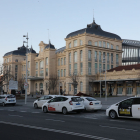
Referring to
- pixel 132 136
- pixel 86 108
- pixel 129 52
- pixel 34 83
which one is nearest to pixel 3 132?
pixel 132 136

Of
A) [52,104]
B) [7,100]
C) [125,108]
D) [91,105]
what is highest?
[125,108]

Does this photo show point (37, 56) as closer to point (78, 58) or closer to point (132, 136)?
point (78, 58)

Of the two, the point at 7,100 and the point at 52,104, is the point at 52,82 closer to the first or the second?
the point at 7,100

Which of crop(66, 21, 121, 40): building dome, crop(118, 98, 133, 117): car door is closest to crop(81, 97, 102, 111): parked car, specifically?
crop(118, 98, 133, 117): car door

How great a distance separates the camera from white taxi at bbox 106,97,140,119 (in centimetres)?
1432

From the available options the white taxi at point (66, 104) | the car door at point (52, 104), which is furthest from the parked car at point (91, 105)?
the car door at point (52, 104)

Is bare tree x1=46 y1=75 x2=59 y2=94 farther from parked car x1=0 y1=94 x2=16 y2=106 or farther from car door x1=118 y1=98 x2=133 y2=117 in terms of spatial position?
car door x1=118 y1=98 x2=133 y2=117

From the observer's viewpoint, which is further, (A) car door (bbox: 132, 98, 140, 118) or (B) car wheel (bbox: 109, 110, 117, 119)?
(B) car wheel (bbox: 109, 110, 117, 119)

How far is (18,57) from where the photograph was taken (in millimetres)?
97812

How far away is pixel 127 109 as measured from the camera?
1465 cm

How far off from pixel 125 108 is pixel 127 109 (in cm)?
15

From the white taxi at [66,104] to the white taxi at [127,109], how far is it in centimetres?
399

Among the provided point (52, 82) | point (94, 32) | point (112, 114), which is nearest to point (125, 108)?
point (112, 114)

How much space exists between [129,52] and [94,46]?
29.3 meters
